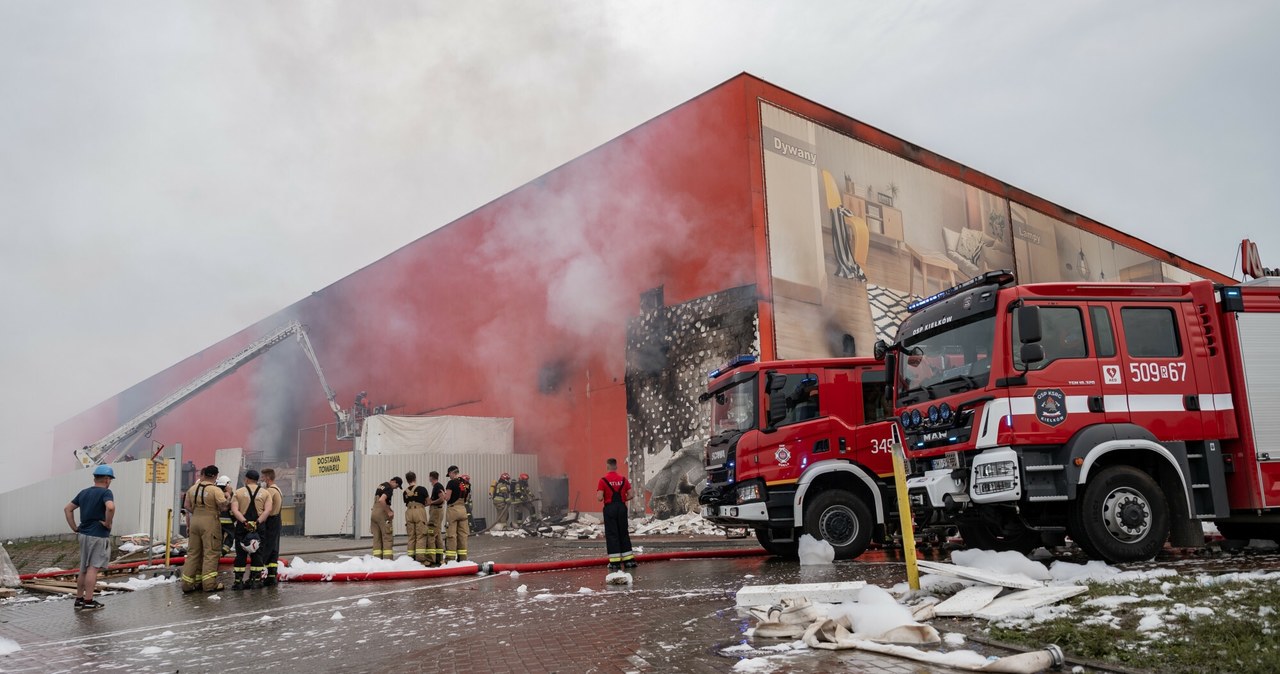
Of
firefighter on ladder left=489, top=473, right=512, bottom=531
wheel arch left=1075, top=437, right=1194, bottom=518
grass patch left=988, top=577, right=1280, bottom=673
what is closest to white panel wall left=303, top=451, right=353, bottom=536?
firefighter on ladder left=489, top=473, right=512, bottom=531

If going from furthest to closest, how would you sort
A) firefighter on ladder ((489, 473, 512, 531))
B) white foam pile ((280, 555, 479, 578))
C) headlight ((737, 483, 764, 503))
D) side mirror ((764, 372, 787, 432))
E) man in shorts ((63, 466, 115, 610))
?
firefighter on ladder ((489, 473, 512, 531))
white foam pile ((280, 555, 479, 578))
side mirror ((764, 372, 787, 432))
headlight ((737, 483, 764, 503))
man in shorts ((63, 466, 115, 610))

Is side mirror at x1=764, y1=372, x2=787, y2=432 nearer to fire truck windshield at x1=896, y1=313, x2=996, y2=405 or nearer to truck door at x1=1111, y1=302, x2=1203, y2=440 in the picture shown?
fire truck windshield at x1=896, y1=313, x2=996, y2=405

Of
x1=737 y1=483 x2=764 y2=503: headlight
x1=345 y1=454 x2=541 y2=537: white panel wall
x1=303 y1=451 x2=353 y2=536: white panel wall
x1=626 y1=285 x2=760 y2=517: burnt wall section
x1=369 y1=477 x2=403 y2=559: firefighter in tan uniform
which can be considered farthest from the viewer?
x1=303 y1=451 x2=353 y2=536: white panel wall

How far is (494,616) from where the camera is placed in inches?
285

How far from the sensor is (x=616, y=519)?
10.2 m

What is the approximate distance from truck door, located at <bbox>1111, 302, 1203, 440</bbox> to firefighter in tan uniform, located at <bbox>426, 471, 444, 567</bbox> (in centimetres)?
927

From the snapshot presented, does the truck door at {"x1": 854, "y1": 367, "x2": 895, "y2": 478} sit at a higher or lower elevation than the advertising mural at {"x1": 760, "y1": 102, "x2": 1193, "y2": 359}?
lower

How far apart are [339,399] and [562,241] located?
15.0 m

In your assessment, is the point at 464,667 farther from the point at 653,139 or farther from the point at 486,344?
the point at 486,344

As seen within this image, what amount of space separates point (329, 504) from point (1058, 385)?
2069 cm

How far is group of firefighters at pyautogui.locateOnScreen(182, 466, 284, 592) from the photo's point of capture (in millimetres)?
10711

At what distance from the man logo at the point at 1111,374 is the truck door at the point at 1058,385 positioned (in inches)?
3.6

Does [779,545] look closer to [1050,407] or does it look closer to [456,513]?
[1050,407]

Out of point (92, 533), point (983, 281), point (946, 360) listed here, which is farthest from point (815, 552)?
point (92, 533)
